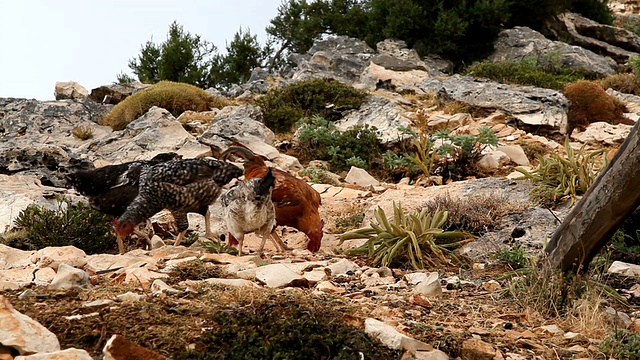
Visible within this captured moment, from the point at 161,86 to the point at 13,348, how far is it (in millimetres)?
15174

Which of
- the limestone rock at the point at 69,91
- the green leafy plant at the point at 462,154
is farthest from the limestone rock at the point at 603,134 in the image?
the limestone rock at the point at 69,91

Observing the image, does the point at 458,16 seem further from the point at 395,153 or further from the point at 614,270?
the point at 614,270

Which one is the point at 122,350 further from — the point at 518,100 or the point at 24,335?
the point at 518,100

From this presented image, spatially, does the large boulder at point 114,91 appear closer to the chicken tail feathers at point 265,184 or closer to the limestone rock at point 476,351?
the chicken tail feathers at point 265,184

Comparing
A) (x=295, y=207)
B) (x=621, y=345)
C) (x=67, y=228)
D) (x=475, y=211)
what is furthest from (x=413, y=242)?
(x=67, y=228)

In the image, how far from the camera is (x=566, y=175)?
7711 millimetres

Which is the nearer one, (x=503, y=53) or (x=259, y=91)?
(x=259, y=91)

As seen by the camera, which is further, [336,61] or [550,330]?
[336,61]

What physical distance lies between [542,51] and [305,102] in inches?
453

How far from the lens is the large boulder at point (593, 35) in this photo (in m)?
26.4

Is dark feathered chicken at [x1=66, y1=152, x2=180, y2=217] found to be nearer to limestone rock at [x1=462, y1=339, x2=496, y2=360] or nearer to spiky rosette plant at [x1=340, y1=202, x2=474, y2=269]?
spiky rosette plant at [x1=340, y1=202, x2=474, y2=269]

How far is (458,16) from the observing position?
84.0ft

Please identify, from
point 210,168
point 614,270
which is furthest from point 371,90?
point 614,270

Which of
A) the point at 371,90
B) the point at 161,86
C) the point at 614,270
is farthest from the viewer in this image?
the point at 371,90
